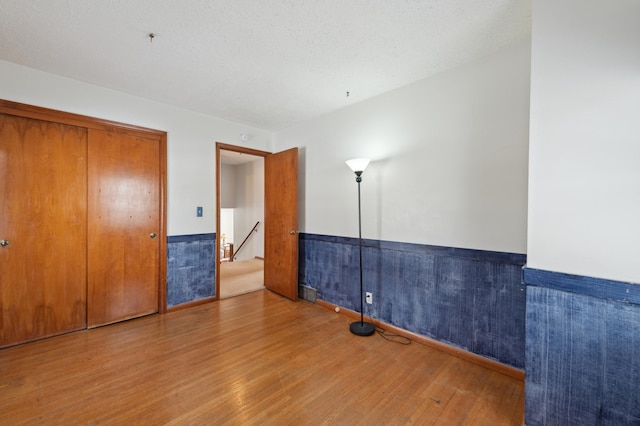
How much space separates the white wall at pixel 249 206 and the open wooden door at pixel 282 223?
8.19ft

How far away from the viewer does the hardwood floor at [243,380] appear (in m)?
1.65

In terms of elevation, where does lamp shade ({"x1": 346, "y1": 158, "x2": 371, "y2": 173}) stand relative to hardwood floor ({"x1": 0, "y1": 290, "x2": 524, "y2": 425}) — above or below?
above

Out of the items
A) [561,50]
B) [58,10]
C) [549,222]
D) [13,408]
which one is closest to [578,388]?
[549,222]

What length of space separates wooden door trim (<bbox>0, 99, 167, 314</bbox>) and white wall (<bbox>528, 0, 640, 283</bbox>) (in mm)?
3543

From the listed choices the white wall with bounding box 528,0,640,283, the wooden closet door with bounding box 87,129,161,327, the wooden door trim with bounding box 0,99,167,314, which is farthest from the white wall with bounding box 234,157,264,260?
the white wall with bounding box 528,0,640,283

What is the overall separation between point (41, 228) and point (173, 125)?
168 centimetres

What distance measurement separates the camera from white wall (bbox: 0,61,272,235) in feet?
8.12

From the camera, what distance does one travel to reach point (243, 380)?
1.99 m

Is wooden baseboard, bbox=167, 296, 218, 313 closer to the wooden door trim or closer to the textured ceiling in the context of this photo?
the wooden door trim

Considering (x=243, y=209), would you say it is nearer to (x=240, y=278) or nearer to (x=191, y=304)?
(x=240, y=278)

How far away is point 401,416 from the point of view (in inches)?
65.1

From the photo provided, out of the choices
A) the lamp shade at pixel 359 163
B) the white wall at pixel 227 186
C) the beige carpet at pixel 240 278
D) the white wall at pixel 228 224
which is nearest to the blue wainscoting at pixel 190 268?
the beige carpet at pixel 240 278

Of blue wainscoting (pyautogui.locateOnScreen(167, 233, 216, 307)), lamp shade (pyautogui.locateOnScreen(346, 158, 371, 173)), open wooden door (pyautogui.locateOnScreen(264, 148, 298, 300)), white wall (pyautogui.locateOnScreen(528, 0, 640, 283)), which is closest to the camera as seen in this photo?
white wall (pyautogui.locateOnScreen(528, 0, 640, 283))

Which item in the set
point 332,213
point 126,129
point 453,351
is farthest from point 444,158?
point 126,129
